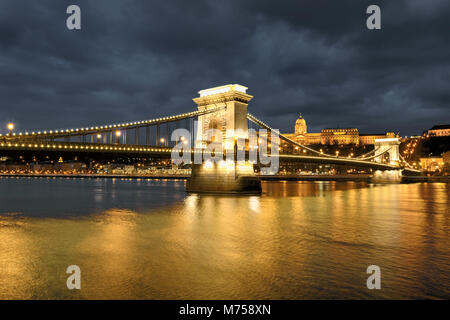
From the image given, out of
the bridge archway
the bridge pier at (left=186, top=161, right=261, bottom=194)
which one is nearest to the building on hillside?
the bridge archway

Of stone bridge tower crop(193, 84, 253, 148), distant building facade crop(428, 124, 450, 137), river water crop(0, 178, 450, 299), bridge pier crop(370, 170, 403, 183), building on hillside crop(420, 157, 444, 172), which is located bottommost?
river water crop(0, 178, 450, 299)

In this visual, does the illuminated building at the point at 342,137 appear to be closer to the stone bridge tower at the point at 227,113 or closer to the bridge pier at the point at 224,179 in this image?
the stone bridge tower at the point at 227,113

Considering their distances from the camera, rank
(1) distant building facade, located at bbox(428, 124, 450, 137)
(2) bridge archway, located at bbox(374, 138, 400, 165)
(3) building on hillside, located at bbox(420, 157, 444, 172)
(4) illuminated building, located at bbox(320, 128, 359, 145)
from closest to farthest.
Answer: (2) bridge archway, located at bbox(374, 138, 400, 165), (3) building on hillside, located at bbox(420, 157, 444, 172), (1) distant building facade, located at bbox(428, 124, 450, 137), (4) illuminated building, located at bbox(320, 128, 359, 145)

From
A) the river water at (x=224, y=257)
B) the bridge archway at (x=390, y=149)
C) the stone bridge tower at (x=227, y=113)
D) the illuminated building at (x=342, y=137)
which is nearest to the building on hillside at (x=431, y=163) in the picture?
the bridge archway at (x=390, y=149)

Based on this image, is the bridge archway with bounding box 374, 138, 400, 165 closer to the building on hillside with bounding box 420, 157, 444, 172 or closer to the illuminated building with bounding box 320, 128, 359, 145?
the building on hillside with bounding box 420, 157, 444, 172

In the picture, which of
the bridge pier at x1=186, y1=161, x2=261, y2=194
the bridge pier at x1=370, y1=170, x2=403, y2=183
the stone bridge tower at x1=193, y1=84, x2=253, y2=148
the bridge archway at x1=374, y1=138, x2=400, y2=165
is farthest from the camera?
the bridge archway at x1=374, y1=138, x2=400, y2=165

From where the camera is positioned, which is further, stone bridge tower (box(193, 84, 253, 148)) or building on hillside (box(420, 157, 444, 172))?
building on hillside (box(420, 157, 444, 172))

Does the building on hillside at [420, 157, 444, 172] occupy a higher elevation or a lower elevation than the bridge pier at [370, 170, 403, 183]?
higher

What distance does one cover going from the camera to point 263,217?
21.8 meters

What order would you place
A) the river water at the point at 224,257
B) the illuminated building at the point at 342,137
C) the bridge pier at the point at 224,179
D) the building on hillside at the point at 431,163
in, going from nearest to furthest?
the river water at the point at 224,257, the bridge pier at the point at 224,179, the building on hillside at the point at 431,163, the illuminated building at the point at 342,137
